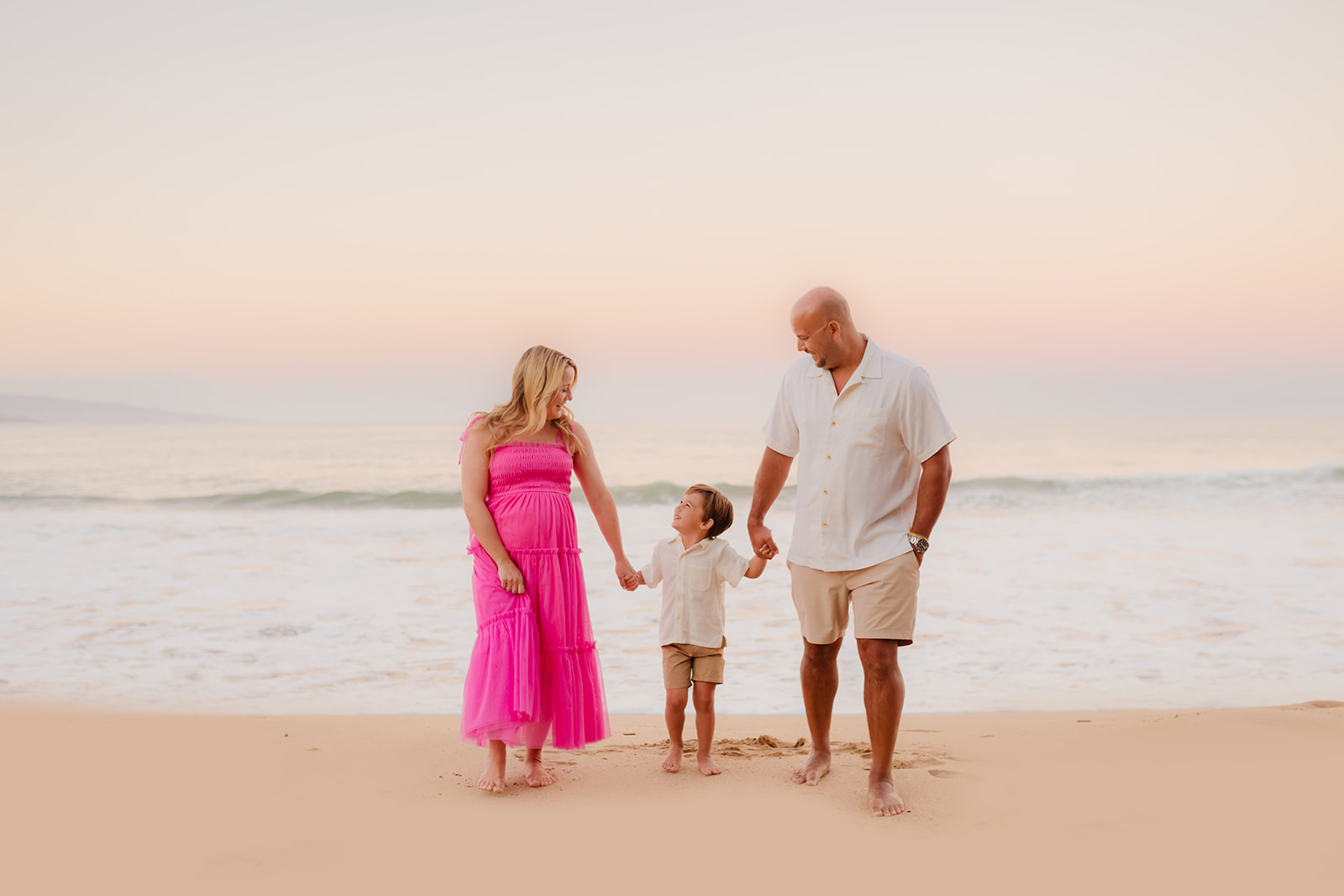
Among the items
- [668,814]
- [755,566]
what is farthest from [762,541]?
[668,814]

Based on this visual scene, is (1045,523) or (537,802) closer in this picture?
(537,802)

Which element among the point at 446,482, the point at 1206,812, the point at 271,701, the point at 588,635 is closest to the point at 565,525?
the point at 588,635

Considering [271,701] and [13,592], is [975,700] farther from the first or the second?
[13,592]

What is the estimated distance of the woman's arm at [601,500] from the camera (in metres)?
4.12

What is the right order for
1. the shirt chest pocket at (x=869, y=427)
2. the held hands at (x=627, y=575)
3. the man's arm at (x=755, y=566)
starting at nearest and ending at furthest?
1. the shirt chest pocket at (x=869, y=427)
2. the man's arm at (x=755, y=566)
3. the held hands at (x=627, y=575)

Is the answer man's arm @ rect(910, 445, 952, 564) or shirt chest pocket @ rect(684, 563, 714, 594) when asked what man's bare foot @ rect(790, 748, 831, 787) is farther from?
man's arm @ rect(910, 445, 952, 564)

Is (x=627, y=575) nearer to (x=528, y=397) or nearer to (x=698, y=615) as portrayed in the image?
(x=698, y=615)

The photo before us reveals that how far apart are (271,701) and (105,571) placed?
586 cm

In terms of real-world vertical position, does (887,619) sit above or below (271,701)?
above

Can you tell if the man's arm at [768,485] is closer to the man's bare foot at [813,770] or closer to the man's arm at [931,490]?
the man's arm at [931,490]

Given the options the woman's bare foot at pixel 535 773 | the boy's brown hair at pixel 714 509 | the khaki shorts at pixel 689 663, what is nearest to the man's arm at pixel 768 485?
the boy's brown hair at pixel 714 509

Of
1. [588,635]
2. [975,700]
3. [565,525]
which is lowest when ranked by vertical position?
[975,700]

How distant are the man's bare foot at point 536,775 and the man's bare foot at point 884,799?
52.4 inches

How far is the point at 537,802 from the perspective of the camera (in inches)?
146
